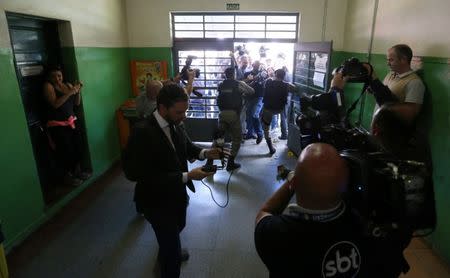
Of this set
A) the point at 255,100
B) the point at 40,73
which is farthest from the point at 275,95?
the point at 40,73

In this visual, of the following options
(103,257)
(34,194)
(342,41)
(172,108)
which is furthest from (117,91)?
(342,41)

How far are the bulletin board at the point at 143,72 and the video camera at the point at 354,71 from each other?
3.74m

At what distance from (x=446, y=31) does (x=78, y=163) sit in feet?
14.2

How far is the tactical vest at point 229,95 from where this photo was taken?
14.8 feet

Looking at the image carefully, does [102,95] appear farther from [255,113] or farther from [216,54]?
[255,113]

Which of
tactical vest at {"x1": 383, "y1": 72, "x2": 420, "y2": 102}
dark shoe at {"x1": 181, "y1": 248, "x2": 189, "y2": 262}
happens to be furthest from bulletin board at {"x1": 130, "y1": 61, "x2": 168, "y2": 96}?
tactical vest at {"x1": 383, "y1": 72, "x2": 420, "y2": 102}

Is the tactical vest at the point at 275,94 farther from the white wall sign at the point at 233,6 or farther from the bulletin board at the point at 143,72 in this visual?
the bulletin board at the point at 143,72

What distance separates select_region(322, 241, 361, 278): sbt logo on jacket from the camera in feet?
3.42

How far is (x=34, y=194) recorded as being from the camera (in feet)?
10.2

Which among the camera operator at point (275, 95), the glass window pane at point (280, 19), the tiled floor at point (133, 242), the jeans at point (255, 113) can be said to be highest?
the glass window pane at point (280, 19)

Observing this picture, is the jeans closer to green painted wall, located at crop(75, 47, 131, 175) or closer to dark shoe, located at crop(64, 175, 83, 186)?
green painted wall, located at crop(75, 47, 131, 175)

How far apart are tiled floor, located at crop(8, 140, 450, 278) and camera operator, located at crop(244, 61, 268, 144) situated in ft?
7.03

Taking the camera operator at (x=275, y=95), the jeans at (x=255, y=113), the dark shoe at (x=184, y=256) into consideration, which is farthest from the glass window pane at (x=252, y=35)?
the dark shoe at (x=184, y=256)

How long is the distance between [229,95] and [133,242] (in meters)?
2.50
